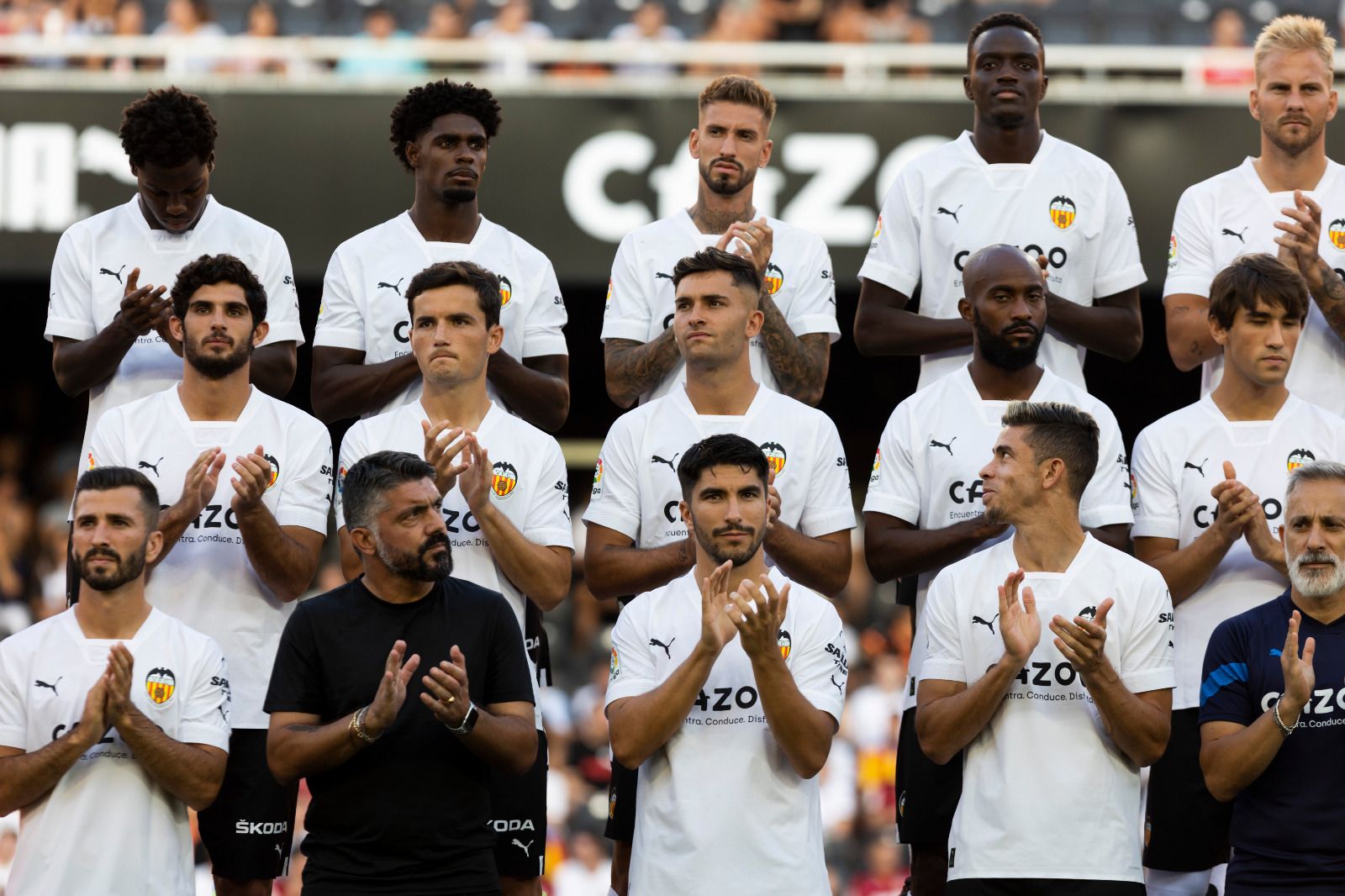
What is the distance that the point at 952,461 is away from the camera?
7.12 metres

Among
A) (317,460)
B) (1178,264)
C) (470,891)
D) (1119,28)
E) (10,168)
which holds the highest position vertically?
(1119,28)

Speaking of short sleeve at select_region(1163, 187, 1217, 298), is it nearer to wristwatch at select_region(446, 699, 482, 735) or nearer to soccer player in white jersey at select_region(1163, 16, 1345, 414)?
soccer player in white jersey at select_region(1163, 16, 1345, 414)

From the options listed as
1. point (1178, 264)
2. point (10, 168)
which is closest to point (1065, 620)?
point (1178, 264)

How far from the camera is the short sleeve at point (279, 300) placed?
25.0 ft

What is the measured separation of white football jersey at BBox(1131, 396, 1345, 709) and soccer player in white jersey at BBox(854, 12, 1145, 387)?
605 mm

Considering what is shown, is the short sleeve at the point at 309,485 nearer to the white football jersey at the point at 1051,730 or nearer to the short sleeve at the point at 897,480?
the short sleeve at the point at 897,480

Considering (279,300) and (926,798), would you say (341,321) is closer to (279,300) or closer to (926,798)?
(279,300)

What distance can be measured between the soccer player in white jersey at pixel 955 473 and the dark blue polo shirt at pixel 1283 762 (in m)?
0.73

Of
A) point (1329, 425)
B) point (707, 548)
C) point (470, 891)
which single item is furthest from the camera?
point (1329, 425)

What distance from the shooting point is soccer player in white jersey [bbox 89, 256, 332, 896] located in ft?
22.1

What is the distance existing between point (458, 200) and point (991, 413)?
2.19 metres

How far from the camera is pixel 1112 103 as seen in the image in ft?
43.4

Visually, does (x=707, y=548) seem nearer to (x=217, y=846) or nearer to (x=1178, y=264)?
(x=217, y=846)

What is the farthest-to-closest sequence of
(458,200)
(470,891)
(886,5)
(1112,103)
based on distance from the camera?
(886,5) < (1112,103) < (458,200) < (470,891)
